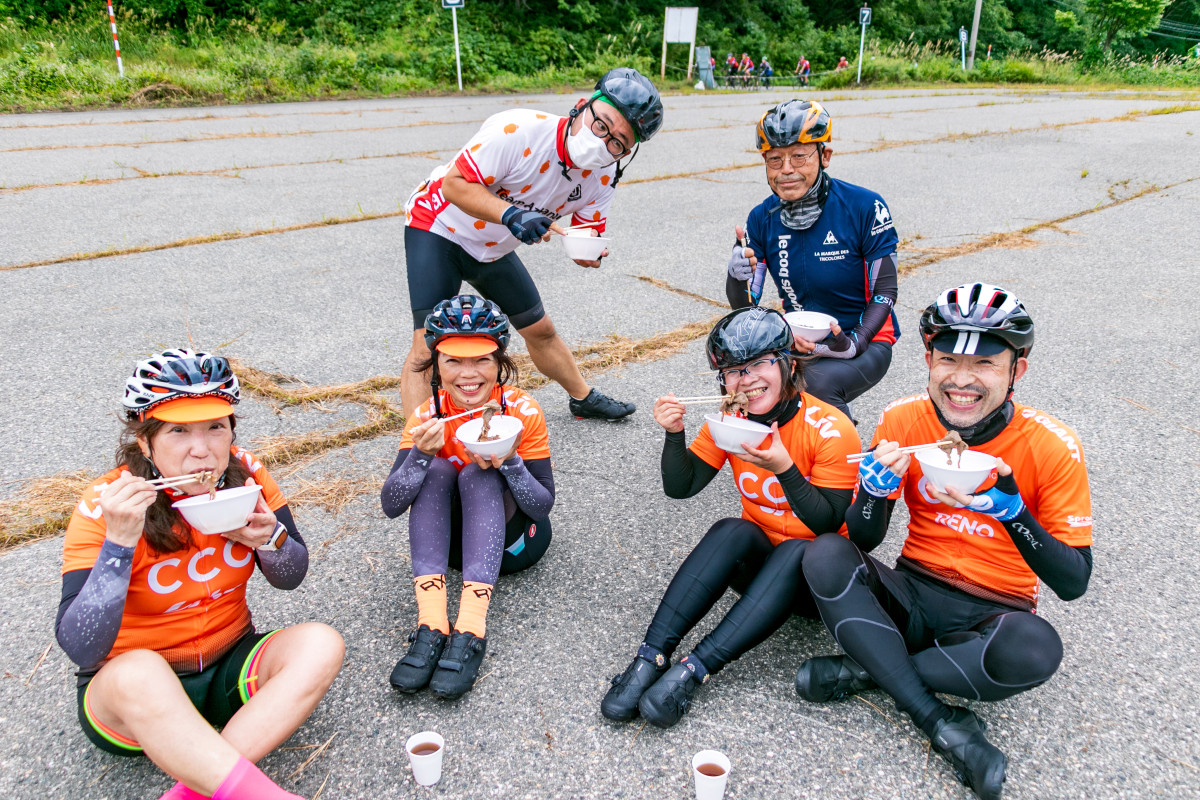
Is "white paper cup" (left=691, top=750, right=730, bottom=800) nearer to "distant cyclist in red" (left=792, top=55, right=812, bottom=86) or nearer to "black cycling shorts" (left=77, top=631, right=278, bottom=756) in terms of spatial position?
"black cycling shorts" (left=77, top=631, right=278, bottom=756)

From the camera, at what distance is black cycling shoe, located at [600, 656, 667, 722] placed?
2.44 meters

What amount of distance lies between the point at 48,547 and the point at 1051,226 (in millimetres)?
9159

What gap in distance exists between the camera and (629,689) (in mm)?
2473

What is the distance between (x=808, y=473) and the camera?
273 cm

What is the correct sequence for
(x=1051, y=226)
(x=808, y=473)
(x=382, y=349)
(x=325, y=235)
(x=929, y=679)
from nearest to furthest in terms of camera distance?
(x=929, y=679) < (x=808, y=473) < (x=382, y=349) < (x=325, y=235) < (x=1051, y=226)

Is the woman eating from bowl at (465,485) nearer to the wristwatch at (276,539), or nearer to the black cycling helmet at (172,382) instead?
the wristwatch at (276,539)

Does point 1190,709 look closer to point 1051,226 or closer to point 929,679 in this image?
point 929,679

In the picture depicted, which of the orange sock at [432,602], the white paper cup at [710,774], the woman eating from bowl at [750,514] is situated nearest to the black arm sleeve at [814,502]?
the woman eating from bowl at [750,514]

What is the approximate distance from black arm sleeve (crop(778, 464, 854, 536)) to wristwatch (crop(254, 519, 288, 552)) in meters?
1.51

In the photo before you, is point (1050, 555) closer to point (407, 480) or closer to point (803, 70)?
point (407, 480)

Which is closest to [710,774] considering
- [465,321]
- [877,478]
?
[877,478]

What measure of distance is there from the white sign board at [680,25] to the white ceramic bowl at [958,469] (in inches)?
1049

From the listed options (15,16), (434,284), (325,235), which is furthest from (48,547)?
(15,16)

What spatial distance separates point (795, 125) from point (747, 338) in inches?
58.2
